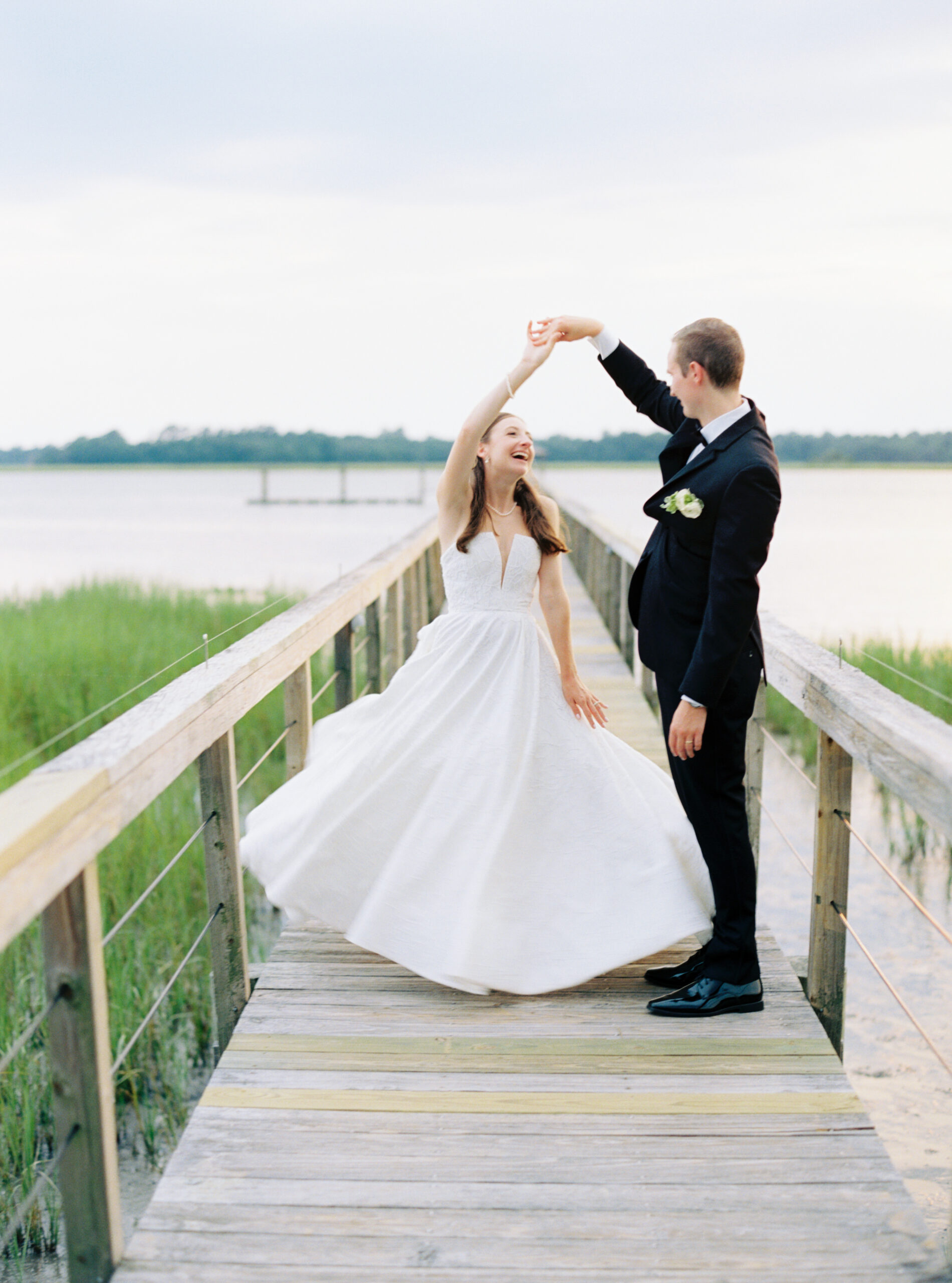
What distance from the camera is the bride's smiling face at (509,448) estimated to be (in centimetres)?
282

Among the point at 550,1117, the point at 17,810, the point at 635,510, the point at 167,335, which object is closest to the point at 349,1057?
the point at 550,1117

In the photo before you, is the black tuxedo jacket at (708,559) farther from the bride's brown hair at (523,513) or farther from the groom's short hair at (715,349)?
the bride's brown hair at (523,513)

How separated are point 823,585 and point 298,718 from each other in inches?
671

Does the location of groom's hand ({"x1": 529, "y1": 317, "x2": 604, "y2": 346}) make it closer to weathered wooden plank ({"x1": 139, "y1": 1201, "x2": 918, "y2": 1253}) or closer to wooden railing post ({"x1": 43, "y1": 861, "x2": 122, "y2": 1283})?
wooden railing post ({"x1": 43, "y1": 861, "x2": 122, "y2": 1283})

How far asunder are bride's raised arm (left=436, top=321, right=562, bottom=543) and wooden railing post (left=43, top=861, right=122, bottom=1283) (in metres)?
1.30

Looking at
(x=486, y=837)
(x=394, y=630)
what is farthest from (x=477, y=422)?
(x=394, y=630)

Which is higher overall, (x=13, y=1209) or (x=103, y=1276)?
(x=103, y=1276)

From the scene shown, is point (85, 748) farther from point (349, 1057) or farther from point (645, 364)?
point (645, 364)

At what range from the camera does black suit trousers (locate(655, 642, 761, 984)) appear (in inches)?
96.7

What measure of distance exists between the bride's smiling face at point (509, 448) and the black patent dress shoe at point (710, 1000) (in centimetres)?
130

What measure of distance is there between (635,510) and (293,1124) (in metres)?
35.2

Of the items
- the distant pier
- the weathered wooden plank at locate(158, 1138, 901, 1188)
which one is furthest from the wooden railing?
the distant pier

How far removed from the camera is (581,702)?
2.85 meters

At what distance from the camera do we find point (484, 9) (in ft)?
24.9
